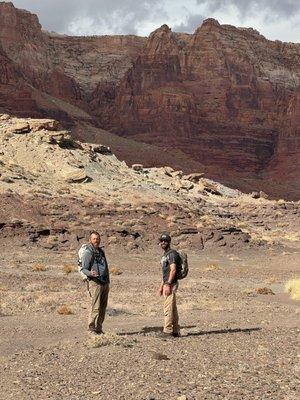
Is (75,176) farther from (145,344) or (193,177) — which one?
(145,344)

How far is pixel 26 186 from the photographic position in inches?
1441

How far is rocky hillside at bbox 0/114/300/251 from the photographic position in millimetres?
30750

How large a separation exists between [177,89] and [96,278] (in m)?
123

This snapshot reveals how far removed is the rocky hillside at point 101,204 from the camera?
3075 cm

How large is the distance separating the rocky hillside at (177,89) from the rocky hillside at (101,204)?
172ft

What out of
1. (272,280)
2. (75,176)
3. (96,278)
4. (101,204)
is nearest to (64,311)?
(96,278)

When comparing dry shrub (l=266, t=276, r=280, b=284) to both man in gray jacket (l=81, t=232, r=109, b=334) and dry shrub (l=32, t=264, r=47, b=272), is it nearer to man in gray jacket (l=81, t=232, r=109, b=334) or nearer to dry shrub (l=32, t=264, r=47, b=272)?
dry shrub (l=32, t=264, r=47, b=272)

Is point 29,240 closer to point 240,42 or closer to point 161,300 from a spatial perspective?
point 161,300

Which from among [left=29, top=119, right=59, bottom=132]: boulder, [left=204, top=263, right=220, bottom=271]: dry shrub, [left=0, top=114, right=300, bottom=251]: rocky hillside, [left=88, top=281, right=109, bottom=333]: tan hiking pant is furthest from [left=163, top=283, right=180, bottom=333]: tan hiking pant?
[left=29, top=119, right=59, bottom=132]: boulder

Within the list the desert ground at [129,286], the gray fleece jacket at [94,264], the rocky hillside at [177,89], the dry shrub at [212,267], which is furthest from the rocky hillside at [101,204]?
the rocky hillside at [177,89]

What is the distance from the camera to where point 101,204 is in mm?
36469

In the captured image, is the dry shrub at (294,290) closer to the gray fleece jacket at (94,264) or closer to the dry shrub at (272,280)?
the dry shrub at (272,280)

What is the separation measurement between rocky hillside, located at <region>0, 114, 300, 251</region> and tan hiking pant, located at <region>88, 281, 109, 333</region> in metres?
19.0

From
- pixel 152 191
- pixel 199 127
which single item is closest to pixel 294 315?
pixel 152 191
